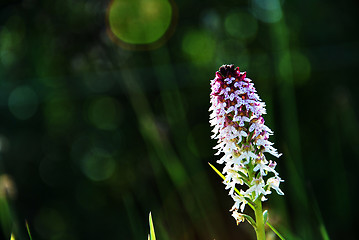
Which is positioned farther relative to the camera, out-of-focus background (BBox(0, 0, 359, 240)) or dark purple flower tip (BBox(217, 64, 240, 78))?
out-of-focus background (BBox(0, 0, 359, 240))

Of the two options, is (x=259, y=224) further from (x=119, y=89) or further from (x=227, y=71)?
(x=119, y=89)

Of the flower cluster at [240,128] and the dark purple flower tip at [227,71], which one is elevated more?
the dark purple flower tip at [227,71]

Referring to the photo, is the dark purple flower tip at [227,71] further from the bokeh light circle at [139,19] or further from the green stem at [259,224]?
the bokeh light circle at [139,19]

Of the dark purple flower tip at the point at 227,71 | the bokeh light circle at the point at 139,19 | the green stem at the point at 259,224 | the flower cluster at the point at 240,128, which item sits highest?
the bokeh light circle at the point at 139,19

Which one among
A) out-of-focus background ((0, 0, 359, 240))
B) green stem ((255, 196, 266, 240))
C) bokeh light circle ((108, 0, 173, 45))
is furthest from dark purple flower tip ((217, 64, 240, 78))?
bokeh light circle ((108, 0, 173, 45))

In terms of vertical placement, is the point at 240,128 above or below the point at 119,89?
below

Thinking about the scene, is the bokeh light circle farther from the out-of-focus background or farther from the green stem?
the green stem

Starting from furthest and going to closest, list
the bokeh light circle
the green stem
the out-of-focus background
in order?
the bokeh light circle
the out-of-focus background
the green stem

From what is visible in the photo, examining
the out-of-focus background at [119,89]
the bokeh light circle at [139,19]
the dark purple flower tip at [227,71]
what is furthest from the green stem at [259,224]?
the bokeh light circle at [139,19]

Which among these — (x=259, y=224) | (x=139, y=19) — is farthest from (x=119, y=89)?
(x=259, y=224)
